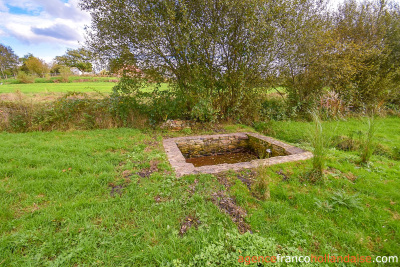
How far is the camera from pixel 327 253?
183 cm

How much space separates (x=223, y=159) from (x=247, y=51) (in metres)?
3.84

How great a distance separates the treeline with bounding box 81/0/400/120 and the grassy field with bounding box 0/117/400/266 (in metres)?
3.65

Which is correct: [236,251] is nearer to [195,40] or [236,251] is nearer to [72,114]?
[195,40]

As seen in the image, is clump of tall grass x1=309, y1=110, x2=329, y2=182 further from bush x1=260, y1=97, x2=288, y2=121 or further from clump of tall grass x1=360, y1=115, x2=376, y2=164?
bush x1=260, y1=97, x2=288, y2=121

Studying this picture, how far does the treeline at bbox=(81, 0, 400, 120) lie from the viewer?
5.52 meters

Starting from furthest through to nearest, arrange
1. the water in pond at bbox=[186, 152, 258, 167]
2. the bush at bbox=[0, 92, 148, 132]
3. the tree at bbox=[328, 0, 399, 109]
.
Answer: the tree at bbox=[328, 0, 399, 109]
the bush at bbox=[0, 92, 148, 132]
the water in pond at bbox=[186, 152, 258, 167]

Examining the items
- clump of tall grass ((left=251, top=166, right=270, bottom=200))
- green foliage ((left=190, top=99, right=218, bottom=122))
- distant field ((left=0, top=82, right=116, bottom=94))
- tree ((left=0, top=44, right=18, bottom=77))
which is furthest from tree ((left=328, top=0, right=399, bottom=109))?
tree ((left=0, top=44, right=18, bottom=77))

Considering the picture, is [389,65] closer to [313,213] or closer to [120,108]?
[313,213]

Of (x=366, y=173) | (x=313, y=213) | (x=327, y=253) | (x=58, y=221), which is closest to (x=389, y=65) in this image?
(x=366, y=173)

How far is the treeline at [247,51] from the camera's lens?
552 centimetres

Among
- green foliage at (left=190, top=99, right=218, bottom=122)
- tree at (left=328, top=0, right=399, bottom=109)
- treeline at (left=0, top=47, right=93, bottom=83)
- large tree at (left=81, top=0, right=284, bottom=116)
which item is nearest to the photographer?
large tree at (left=81, top=0, right=284, bottom=116)

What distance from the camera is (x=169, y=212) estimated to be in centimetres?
236

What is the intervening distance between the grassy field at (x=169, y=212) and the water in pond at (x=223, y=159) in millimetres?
1669

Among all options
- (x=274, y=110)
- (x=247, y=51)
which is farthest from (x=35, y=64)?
(x=274, y=110)
